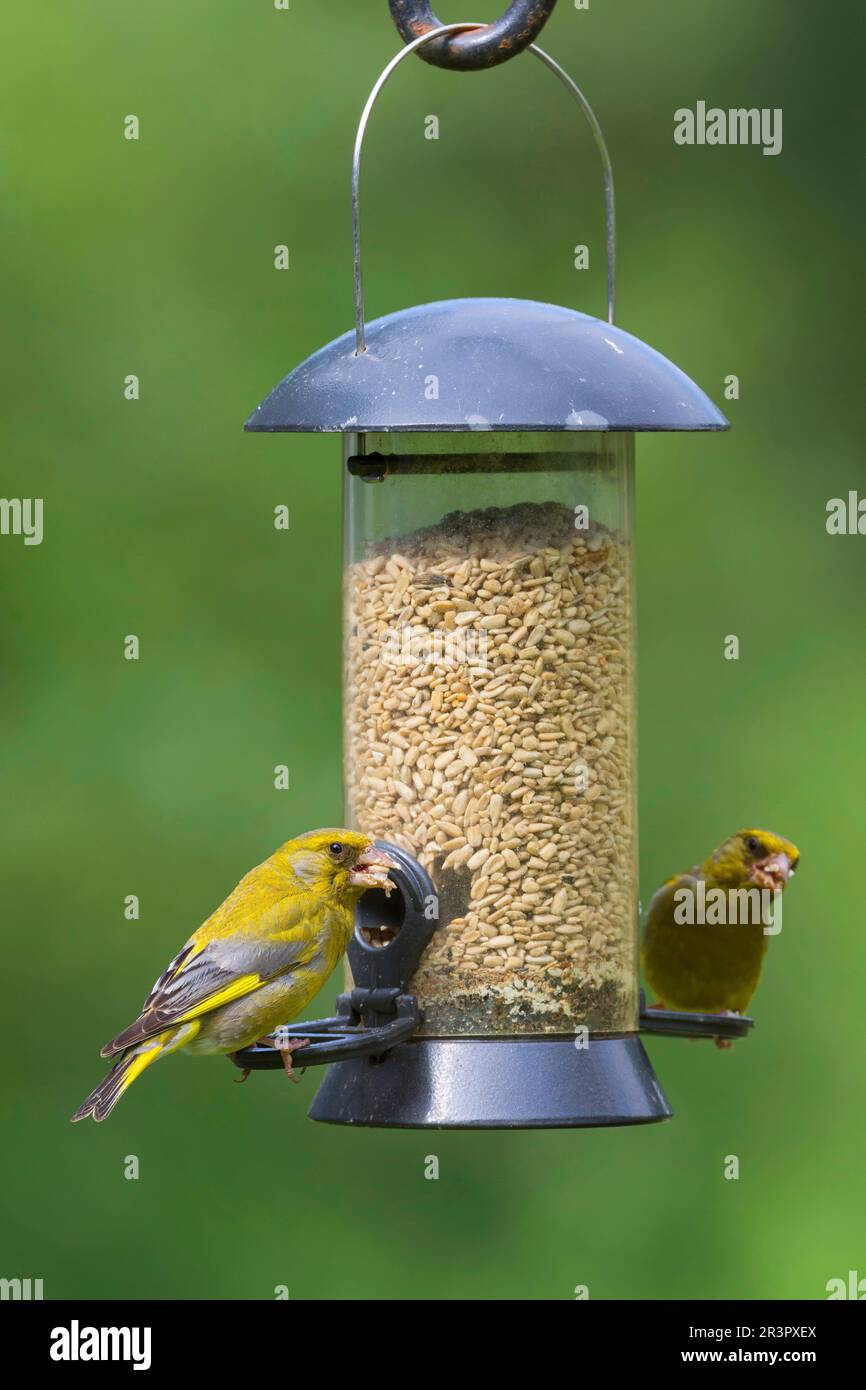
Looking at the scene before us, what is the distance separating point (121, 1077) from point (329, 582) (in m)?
5.92

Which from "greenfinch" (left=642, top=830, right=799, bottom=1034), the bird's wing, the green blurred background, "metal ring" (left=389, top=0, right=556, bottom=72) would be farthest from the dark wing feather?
the green blurred background

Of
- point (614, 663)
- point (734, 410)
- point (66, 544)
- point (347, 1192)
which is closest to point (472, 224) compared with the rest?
point (734, 410)

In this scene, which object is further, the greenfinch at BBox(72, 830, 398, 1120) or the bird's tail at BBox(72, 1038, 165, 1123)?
the greenfinch at BBox(72, 830, 398, 1120)

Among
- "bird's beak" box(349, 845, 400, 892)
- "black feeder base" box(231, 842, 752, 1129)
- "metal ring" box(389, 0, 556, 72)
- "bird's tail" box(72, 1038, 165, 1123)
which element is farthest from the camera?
"bird's beak" box(349, 845, 400, 892)

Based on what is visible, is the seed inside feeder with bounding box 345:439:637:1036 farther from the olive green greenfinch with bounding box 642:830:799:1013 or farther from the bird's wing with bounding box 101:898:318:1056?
the olive green greenfinch with bounding box 642:830:799:1013

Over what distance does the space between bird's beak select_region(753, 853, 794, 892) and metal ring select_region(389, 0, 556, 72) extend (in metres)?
2.46

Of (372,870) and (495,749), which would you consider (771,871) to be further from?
(372,870)

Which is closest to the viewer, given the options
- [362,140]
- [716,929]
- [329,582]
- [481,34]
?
[481,34]

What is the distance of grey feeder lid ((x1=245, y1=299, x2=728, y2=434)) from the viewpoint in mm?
5184

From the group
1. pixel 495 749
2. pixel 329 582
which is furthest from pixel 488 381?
pixel 329 582

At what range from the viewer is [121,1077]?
5422 millimetres

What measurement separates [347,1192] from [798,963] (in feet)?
7.03

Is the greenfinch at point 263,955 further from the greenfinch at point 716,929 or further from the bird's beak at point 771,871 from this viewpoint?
the bird's beak at point 771,871

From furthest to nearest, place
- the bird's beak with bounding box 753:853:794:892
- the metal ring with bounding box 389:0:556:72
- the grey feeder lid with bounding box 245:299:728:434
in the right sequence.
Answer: the bird's beak with bounding box 753:853:794:892 < the grey feeder lid with bounding box 245:299:728:434 < the metal ring with bounding box 389:0:556:72
